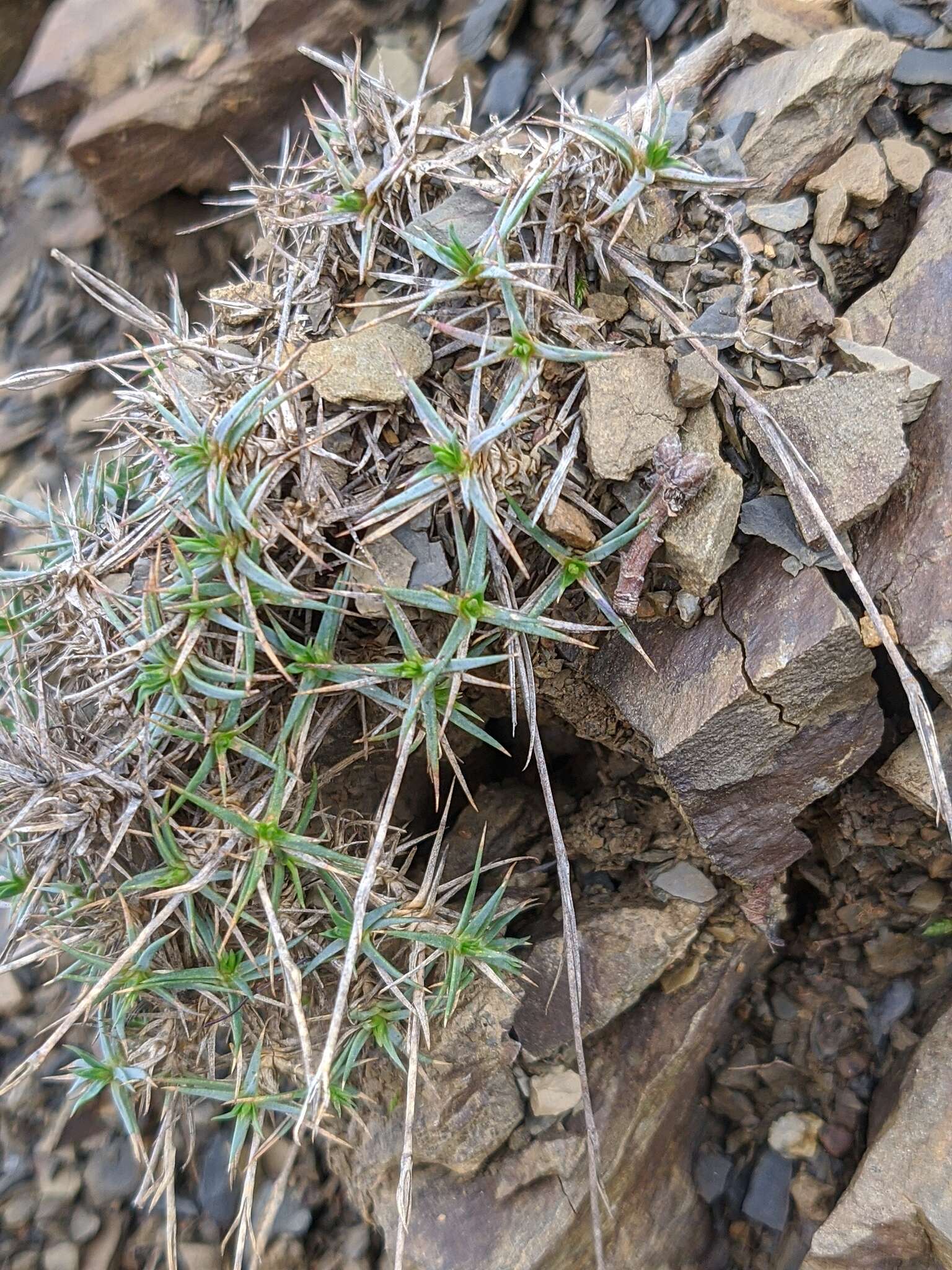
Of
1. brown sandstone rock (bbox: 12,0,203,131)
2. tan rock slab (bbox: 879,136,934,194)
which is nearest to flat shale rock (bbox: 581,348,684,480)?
tan rock slab (bbox: 879,136,934,194)

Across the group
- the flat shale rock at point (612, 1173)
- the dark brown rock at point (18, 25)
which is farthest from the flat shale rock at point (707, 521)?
the dark brown rock at point (18, 25)

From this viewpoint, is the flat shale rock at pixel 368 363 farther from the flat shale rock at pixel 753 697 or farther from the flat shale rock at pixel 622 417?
the flat shale rock at pixel 753 697

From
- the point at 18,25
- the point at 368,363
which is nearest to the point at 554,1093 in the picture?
the point at 368,363

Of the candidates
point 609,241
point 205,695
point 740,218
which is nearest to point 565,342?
point 609,241

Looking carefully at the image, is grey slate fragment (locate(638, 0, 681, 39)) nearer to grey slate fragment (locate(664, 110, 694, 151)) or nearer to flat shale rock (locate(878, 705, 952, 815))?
grey slate fragment (locate(664, 110, 694, 151))

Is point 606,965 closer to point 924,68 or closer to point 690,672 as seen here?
point 690,672

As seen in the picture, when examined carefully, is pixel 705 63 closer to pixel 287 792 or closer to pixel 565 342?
pixel 565 342
